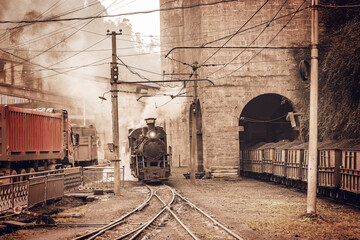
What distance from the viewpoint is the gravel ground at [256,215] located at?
864 cm

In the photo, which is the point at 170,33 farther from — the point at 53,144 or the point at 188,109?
the point at 53,144

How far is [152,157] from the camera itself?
827 inches

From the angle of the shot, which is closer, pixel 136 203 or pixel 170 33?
pixel 136 203

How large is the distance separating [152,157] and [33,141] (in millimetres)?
6841

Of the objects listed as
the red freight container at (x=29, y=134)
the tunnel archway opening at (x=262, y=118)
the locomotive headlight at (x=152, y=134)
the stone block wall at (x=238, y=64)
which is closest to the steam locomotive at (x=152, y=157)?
the locomotive headlight at (x=152, y=134)

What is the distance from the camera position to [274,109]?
104 feet

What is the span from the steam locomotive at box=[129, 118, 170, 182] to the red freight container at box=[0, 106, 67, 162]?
14.4 feet

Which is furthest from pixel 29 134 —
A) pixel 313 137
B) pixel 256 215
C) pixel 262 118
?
pixel 262 118

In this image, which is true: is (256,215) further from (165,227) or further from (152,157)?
(152,157)

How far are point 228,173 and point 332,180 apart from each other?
36.4 ft

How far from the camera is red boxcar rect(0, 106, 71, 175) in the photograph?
14344mm

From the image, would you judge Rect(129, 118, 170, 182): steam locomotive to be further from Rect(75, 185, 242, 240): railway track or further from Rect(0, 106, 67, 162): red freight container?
Rect(75, 185, 242, 240): railway track

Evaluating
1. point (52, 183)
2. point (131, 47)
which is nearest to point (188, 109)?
point (52, 183)

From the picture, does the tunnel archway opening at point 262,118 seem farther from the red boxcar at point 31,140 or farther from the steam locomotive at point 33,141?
the red boxcar at point 31,140
